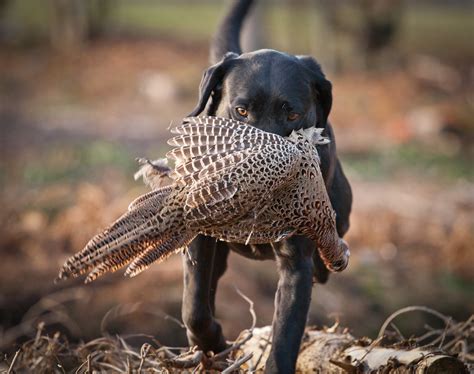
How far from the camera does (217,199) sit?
304cm

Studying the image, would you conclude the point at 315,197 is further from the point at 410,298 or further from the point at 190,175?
the point at 410,298

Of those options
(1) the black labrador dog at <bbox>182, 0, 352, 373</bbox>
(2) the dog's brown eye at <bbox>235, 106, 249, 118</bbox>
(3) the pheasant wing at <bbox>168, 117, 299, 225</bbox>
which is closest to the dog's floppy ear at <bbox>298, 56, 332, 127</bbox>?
(1) the black labrador dog at <bbox>182, 0, 352, 373</bbox>

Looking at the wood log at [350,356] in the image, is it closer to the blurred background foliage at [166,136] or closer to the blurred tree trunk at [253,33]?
the blurred background foliage at [166,136]

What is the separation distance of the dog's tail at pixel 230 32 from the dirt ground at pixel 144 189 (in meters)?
1.62

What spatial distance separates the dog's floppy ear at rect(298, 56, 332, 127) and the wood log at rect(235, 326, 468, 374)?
3.71 ft

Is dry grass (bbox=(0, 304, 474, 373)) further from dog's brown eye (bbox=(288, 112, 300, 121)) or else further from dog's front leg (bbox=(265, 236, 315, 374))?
dog's brown eye (bbox=(288, 112, 300, 121))

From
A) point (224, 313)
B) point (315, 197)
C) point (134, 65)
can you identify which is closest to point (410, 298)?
point (224, 313)

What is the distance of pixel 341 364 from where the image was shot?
3.83 metres

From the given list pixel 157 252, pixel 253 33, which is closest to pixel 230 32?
pixel 157 252

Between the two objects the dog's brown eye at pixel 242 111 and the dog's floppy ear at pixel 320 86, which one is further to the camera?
the dog's floppy ear at pixel 320 86

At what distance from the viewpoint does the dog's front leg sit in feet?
11.7

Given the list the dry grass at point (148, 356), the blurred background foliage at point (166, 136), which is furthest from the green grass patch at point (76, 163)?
the dry grass at point (148, 356)

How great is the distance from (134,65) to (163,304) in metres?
9.80

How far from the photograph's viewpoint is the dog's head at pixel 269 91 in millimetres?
3605
